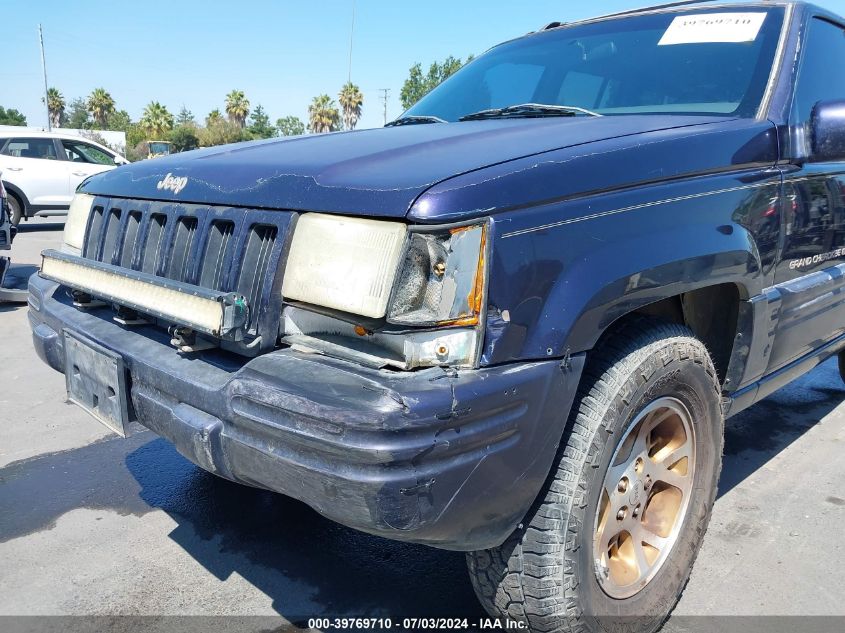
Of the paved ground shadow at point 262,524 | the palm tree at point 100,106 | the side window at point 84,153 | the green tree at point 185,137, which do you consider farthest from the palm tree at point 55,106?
the paved ground shadow at point 262,524

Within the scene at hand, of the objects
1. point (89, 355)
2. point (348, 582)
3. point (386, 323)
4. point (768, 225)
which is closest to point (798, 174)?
point (768, 225)

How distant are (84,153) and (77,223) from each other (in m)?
12.4

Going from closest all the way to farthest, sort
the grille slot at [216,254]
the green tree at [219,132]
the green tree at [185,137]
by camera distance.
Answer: the grille slot at [216,254] < the green tree at [219,132] < the green tree at [185,137]

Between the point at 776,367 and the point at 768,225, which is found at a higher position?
the point at 768,225

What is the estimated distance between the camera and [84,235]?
8.80ft

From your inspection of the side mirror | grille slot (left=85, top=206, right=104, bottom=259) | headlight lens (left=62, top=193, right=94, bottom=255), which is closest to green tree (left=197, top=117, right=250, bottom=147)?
headlight lens (left=62, top=193, right=94, bottom=255)

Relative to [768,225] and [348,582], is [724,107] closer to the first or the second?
[768,225]

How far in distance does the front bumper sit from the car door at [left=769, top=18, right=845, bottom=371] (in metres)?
1.35

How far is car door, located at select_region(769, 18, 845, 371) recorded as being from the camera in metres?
2.54

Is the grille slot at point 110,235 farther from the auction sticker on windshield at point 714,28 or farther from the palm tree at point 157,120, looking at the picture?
the palm tree at point 157,120

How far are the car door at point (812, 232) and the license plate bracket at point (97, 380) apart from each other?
7.55 ft

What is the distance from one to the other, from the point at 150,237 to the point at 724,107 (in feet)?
6.94

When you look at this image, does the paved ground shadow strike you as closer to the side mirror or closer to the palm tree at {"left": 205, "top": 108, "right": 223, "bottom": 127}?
the side mirror

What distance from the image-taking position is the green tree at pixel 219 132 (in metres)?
57.4
